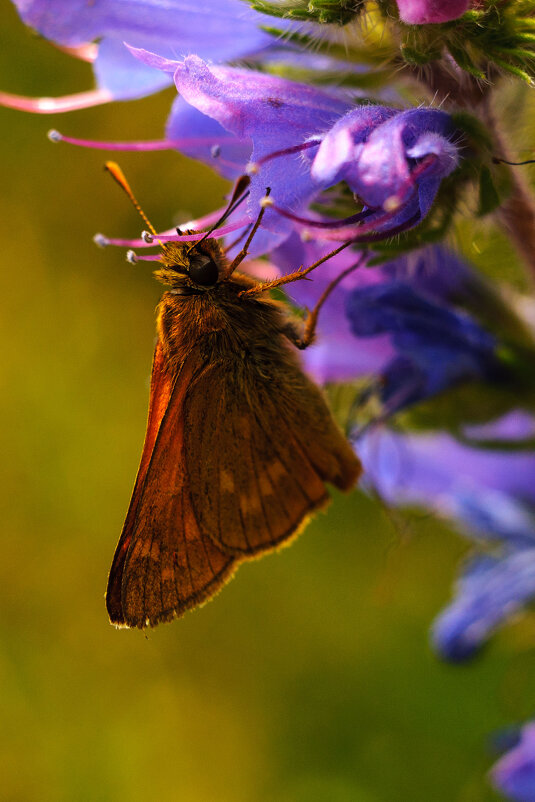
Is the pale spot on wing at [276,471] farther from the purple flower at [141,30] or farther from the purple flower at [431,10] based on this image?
the purple flower at [431,10]

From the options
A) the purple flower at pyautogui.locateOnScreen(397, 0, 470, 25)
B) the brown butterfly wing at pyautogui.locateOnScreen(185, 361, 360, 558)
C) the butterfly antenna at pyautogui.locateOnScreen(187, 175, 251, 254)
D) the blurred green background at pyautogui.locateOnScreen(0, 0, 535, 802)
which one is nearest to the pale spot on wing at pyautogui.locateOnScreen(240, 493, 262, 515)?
the brown butterfly wing at pyautogui.locateOnScreen(185, 361, 360, 558)

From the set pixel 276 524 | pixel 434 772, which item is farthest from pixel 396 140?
pixel 434 772

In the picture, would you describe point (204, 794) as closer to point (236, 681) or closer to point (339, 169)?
point (236, 681)

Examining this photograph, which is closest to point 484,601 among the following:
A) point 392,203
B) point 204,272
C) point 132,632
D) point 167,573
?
point 167,573

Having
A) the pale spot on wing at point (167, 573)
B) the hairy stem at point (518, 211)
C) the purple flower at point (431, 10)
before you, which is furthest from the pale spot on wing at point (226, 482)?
the purple flower at point (431, 10)

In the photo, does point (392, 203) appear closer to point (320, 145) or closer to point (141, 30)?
point (320, 145)

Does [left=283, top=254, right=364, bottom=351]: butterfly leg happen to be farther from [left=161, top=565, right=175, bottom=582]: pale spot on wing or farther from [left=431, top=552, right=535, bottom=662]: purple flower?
[left=431, top=552, right=535, bottom=662]: purple flower
